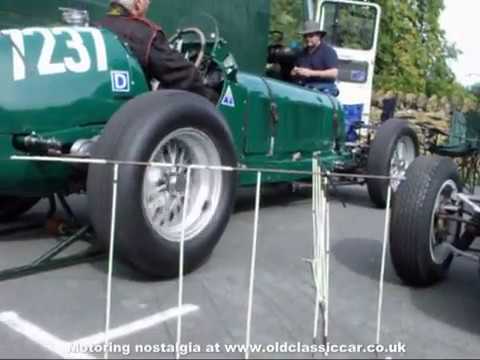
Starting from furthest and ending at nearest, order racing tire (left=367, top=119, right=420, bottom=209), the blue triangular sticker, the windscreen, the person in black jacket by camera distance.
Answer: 1. the windscreen
2. racing tire (left=367, top=119, right=420, bottom=209)
3. the blue triangular sticker
4. the person in black jacket

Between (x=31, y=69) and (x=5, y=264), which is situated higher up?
(x=31, y=69)

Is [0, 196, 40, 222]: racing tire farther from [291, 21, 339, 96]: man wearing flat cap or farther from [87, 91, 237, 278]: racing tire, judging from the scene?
[291, 21, 339, 96]: man wearing flat cap

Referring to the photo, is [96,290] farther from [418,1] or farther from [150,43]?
[418,1]

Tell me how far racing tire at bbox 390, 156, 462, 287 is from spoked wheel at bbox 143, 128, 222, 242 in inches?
42.8

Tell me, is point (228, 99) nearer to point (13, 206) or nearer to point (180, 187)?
point (180, 187)

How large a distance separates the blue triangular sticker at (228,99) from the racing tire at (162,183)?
32.0 inches

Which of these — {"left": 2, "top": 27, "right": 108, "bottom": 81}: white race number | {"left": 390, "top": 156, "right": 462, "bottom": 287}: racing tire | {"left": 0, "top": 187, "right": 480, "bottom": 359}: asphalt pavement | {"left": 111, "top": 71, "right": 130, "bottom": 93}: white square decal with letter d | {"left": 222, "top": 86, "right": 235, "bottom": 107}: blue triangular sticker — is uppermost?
{"left": 2, "top": 27, "right": 108, "bottom": 81}: white race number

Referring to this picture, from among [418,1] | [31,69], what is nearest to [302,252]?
[31,69]

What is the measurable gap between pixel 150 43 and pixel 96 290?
1.54 metres

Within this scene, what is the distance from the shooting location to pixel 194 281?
379 centimetres

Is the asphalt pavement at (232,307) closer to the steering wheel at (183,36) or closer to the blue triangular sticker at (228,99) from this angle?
the blue triangular sticker at (228,99)

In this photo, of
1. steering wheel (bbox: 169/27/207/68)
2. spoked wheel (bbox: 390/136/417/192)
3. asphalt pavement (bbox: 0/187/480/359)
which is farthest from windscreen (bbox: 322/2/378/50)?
asphalt pavement (bbox: 0/187/480/359)

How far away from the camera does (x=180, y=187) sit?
3980mm

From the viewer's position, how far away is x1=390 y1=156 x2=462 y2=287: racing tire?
12.1ft
